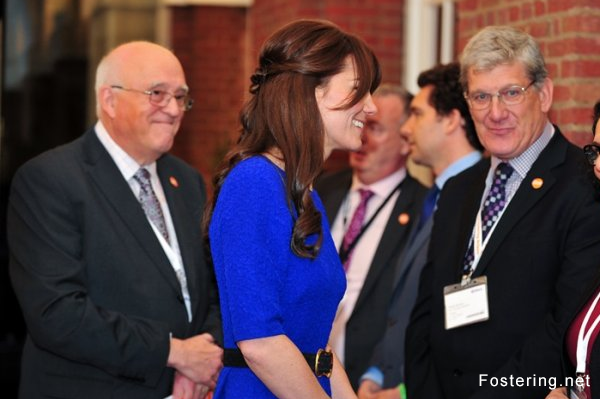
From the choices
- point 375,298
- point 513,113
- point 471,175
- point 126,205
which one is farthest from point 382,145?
point 126,205

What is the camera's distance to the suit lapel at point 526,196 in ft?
10.8

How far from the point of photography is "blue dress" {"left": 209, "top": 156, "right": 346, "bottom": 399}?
96.7 inches

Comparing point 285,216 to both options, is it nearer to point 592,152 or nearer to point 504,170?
point 592,152

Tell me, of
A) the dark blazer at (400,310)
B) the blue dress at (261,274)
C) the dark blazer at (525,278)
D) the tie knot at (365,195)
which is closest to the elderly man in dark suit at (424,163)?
the dark blazer at (400,310)

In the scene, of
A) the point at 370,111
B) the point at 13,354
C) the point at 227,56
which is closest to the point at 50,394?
the point at 370,111

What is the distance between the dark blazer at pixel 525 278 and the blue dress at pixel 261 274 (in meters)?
0.86

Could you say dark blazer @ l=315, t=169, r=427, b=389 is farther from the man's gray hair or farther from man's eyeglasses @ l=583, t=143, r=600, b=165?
man's eyeglasses @ l=583, t=143, r=600, b=165

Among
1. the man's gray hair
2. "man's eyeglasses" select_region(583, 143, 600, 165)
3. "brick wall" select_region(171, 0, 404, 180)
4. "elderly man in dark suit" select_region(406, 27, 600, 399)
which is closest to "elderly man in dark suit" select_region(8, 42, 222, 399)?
"elderly man in dark suit" select_region(406, 27, 600, 399)

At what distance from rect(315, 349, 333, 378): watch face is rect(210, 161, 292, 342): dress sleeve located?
20 centimetres

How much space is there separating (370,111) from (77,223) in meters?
1.38

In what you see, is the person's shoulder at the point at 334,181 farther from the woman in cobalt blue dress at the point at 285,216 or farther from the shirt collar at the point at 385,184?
the woman in cobalt blue dress at the point at 285,216

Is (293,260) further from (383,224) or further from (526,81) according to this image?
(383,224)

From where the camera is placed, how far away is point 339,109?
262 cm

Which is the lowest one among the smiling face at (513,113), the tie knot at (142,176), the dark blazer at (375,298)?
the dark blazer at (375,298)
